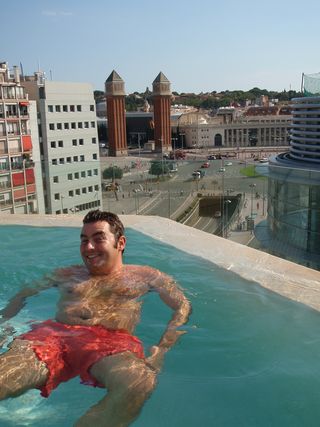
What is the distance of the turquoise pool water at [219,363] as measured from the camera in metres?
2.14

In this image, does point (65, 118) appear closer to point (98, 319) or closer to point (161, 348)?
point (98, 319)

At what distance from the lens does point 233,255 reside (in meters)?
4.31

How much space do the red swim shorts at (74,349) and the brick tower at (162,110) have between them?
197 ft

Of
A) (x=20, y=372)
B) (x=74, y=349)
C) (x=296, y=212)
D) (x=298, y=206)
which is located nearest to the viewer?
(x=20, y=372)

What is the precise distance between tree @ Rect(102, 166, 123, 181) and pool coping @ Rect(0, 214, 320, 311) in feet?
13.5

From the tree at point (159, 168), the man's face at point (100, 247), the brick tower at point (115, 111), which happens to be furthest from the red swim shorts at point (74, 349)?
the brick tower at point (115, 111)

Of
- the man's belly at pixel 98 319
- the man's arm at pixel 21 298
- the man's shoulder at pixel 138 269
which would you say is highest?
the man's shoulder at pixel 138 269

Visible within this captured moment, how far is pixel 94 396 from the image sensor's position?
2.21 m

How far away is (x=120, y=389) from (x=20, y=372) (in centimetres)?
48

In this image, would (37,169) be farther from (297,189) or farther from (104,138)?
(104,138)

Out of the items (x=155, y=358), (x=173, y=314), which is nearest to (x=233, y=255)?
(x=173, y=314)

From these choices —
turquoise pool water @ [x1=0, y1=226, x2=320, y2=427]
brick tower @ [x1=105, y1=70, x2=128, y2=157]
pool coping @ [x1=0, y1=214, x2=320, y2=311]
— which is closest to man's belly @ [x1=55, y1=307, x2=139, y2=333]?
turquoise pool water @ [x1=0, y1=226, x2=320, y2=427]

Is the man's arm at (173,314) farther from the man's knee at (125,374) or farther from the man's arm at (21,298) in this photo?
the man's arm at (21,298)

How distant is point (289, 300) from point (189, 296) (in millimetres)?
707
